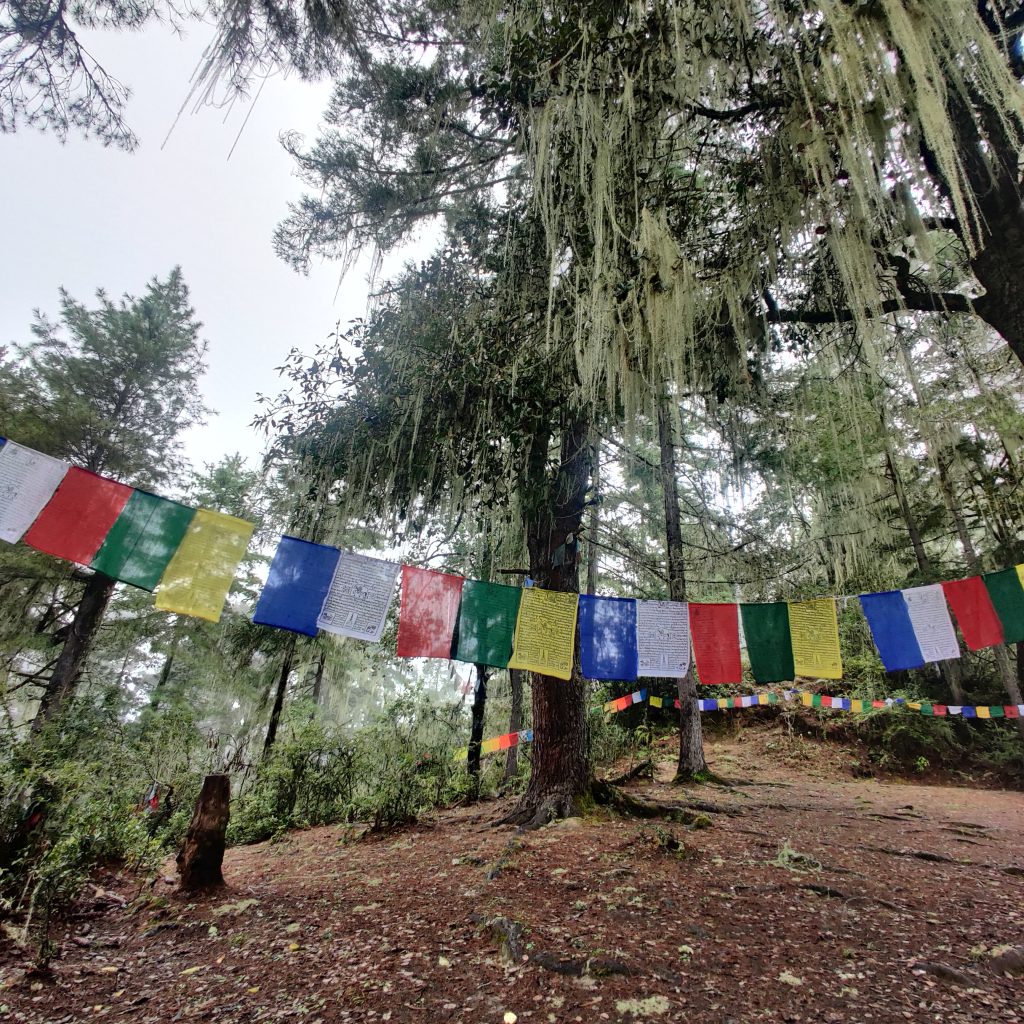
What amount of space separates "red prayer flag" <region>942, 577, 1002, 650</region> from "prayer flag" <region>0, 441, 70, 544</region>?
6.83 meters

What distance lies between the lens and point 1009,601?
4.07 m

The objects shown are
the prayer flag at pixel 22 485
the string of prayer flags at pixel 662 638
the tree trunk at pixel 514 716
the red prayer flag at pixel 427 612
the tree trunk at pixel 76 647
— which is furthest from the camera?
the tree trunk at pixel 514 716

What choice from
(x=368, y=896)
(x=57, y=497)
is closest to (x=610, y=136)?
(x=57, y=497)

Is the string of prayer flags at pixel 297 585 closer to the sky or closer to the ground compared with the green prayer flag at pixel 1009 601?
closer to the ground

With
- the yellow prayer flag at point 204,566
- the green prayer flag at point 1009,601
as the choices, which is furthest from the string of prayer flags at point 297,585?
the green prayer flag at point 1009,601

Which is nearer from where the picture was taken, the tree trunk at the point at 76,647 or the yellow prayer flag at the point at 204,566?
the yellow prayer flag at the point at 204,566

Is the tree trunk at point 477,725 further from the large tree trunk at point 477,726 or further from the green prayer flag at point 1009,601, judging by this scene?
the green prayer flag at point 1009,601

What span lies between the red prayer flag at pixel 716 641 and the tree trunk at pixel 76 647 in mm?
6991

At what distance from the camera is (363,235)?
462 cm

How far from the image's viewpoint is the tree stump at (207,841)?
10.3 ft

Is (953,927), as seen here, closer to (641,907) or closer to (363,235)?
(641,907)

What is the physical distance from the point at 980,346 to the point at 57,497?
9225 millimetres

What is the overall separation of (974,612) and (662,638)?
105 inches

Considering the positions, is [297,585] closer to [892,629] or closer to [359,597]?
[359,597]
